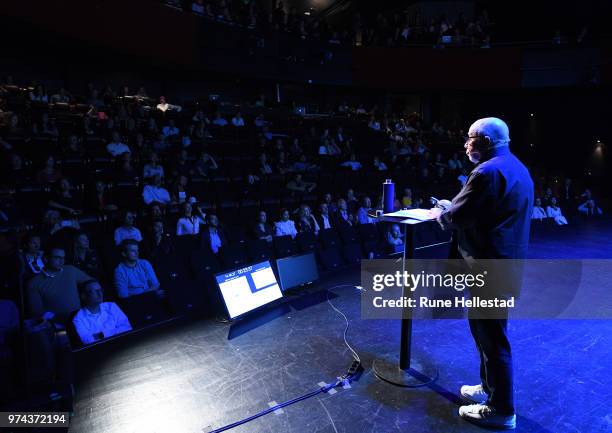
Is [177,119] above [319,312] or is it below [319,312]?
above

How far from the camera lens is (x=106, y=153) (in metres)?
6.00

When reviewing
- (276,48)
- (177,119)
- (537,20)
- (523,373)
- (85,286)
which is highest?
(537,20)

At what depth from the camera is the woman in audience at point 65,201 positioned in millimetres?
4399

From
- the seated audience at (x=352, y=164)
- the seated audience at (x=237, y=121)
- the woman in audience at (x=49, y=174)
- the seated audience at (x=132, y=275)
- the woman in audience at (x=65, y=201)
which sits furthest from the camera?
the seated audience at (x=237, y=121)

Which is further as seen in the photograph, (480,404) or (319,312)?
(319,312)

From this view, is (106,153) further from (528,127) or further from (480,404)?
(528,127)

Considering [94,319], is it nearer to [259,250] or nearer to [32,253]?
[32,253]

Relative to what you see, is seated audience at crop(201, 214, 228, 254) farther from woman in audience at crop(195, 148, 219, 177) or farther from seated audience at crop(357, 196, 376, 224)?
seated audience at crop(357, 196, 376, 224)

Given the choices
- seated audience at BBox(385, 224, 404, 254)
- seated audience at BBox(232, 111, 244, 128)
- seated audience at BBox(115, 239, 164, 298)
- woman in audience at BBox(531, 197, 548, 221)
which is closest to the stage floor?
seated audience at BBox(115, 239, 164, 298)

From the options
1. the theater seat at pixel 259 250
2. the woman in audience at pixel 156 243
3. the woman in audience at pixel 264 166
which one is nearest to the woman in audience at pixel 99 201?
the woman in audience at pixel 156 243

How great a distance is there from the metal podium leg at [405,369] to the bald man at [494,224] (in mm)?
324

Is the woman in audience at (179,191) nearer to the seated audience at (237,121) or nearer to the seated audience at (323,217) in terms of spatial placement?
the seated audience at (323,217)

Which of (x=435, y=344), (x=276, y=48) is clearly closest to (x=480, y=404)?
(x=435, y=344)

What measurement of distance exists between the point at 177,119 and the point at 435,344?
746 centimetres
